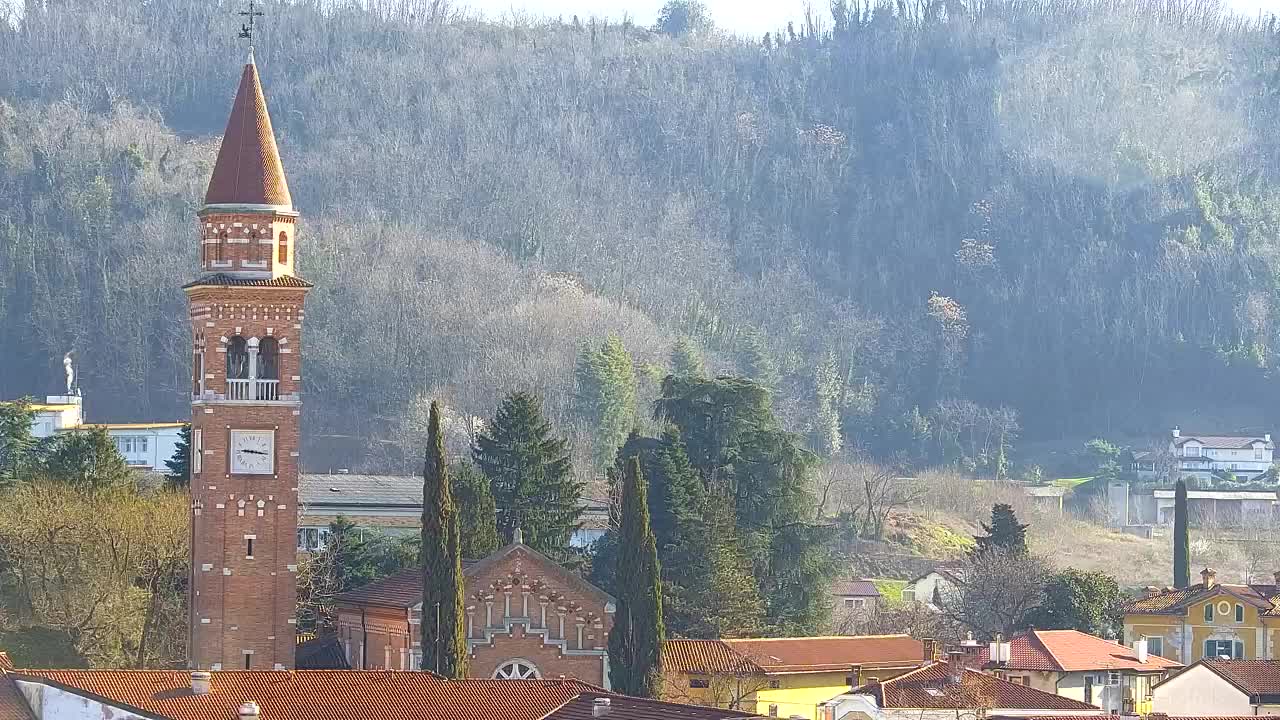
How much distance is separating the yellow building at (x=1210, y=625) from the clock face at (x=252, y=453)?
104 ft

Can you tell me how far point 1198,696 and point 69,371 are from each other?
77.2m

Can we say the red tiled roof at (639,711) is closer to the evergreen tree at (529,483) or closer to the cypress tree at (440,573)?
the cypress tree at (440,573)

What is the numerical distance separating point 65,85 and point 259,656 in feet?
401

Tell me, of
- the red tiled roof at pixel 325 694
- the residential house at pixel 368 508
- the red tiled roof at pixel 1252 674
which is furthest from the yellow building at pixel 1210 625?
the red tiled roof at pixel 325 694

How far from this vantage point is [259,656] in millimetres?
65125

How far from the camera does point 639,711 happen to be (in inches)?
1992

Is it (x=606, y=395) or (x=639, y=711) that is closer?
(x=639, y=711)

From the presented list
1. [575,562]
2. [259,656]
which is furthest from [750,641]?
[259,656]

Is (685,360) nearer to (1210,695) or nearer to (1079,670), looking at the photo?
(1079,670)

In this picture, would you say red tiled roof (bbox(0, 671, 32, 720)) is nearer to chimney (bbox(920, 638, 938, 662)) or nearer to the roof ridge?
the roof ridge

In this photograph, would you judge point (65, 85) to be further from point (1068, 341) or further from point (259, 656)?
point (259, 656)

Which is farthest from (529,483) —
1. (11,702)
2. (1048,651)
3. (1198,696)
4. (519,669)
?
(11,702)

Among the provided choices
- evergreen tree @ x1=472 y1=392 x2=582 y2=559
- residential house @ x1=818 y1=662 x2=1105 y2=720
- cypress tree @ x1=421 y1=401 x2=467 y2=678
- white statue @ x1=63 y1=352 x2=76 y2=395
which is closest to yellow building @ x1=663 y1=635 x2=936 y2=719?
residential house @ x1=818 y1=662 x2=1105 y2=720

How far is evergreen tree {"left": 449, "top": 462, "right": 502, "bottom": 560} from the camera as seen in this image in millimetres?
77375
